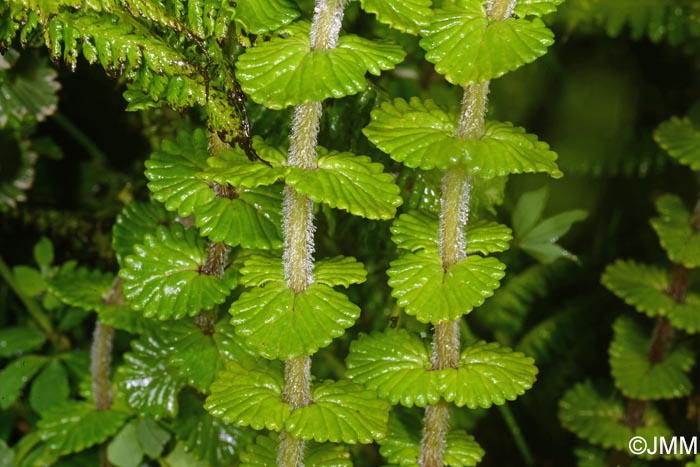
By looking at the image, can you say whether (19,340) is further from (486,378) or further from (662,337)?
(662,337)

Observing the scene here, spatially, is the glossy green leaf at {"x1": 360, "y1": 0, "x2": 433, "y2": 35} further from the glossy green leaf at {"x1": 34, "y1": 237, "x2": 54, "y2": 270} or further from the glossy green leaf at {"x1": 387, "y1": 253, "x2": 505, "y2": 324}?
the glossy green leaf at {"x1": 34, "y1": 237, "x2": 54, "y2": 270}

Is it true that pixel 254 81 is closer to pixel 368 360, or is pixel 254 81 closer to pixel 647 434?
pixel 368 360

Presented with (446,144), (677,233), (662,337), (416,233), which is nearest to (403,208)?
(416,233)

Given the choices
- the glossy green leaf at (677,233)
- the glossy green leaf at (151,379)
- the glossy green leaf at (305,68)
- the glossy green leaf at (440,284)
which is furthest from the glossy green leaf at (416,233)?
the glossy green leaf at (677,233)

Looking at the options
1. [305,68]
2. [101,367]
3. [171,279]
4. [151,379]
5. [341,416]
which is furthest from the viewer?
[101,367]

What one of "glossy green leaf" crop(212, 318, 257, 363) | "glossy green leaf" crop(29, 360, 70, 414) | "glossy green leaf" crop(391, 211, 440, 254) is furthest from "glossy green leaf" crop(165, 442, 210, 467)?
"glossy green leaf" crop(391, 211, 440, 254)
